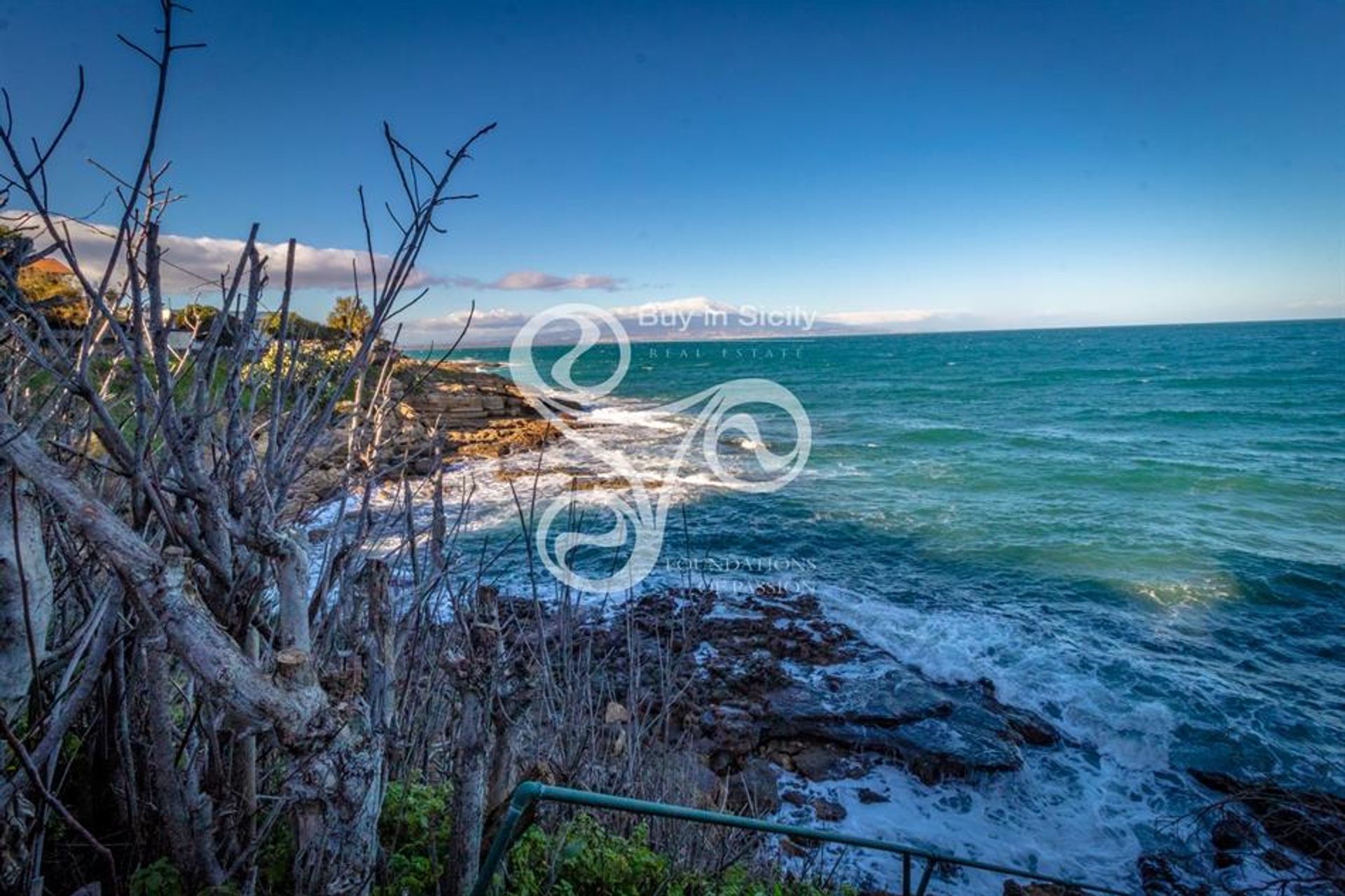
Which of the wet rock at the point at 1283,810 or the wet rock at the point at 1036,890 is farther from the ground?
the wet rock at the point at 1283,810

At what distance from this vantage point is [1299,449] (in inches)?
986

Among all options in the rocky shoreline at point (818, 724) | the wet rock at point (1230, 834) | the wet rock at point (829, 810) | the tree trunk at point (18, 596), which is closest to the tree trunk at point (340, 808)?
the tree trunk at point (18, 596)

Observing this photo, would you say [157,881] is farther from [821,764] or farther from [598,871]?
[821,764]

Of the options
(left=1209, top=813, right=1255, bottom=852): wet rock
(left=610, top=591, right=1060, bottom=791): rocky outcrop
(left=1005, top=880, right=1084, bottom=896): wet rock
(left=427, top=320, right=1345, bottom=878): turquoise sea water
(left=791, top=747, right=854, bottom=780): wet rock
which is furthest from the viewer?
(left=610, top=591, right=1060, bottom=791): rocky outcrop

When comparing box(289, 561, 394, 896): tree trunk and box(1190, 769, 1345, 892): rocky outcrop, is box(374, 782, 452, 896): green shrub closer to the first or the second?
box(289, 561, 394, 896): tree trunk

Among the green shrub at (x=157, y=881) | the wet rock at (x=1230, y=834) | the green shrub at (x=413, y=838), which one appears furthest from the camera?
the wet rock at (x=1230, y=834)

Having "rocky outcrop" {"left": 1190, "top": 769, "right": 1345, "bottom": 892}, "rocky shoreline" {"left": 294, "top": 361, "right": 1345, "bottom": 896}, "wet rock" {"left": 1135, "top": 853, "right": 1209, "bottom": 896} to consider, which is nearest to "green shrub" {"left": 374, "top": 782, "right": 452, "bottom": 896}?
"rocky shoreline" {"left": 294, "top": 361, "right": 1345, "bottom": 896}

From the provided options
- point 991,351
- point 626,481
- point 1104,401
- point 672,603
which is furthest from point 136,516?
point 991,351

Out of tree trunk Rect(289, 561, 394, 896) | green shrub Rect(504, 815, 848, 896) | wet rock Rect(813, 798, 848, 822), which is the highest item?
tree trunk Rect(289, 561, 394, 896)

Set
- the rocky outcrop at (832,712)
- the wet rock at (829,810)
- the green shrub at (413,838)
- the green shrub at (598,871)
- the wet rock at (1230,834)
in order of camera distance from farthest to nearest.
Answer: the rocky outcrop at (832,712) < the wet rock at (829,810) < the wet rock at (1230,834) < the green shrub at (598,871) < the green shrub at (413,838)

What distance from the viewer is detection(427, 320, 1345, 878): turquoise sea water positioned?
7.93 metres

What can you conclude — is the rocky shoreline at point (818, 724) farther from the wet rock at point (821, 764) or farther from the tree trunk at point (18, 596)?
the tree trunk at point (18, 596)

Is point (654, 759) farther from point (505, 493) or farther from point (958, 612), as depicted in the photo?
point (505, 493)

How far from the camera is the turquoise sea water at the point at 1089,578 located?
7.93 metres
